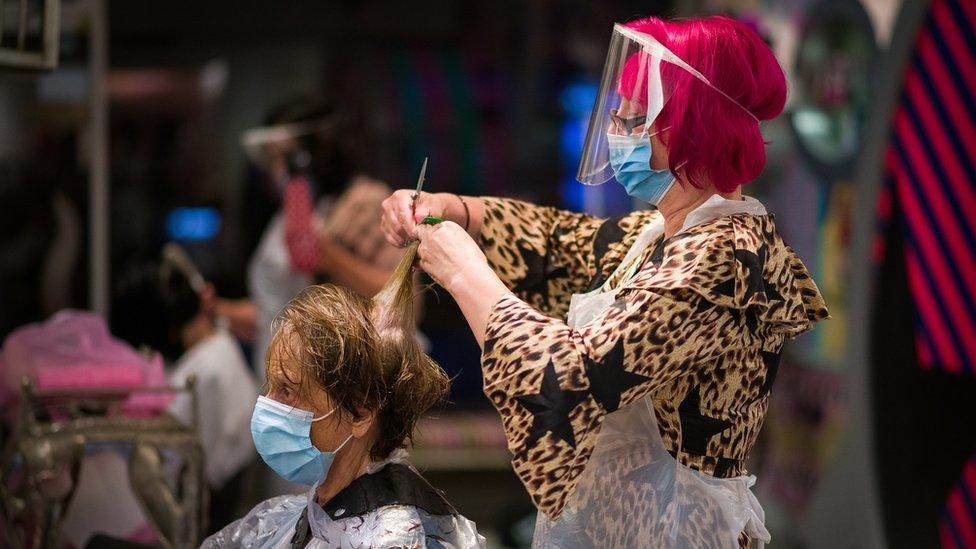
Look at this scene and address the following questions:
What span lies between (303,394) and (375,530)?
0.23 m

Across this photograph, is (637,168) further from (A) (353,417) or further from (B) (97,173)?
(B) (97,173)

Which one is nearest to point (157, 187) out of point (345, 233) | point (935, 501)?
point (345, 233)

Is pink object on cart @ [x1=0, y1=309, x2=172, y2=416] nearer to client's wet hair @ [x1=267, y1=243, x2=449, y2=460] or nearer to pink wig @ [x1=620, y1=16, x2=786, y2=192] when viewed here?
client's wet hair @ [x1=267, y1=243, x2=449, y2=460]

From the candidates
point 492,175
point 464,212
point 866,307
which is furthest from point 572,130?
point 464,212

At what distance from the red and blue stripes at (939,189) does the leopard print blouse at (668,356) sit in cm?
174

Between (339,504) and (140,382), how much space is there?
1.16 m

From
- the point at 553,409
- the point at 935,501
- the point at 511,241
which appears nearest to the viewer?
the point at 553,409

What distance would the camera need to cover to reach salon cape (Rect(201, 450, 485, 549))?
184 cm

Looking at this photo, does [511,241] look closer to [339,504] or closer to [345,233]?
[339,504]

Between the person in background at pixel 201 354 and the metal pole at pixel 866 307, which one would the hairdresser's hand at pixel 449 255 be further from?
the person in background at pixel 201 354

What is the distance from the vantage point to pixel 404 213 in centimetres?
197

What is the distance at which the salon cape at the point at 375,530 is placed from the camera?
6.05 ft

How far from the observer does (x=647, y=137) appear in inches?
72.1

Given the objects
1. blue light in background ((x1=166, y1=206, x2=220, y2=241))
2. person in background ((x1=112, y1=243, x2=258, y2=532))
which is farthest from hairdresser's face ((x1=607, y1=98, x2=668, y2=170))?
blue light in background ((x1=166, y1=206, x2=220, y2=241))
